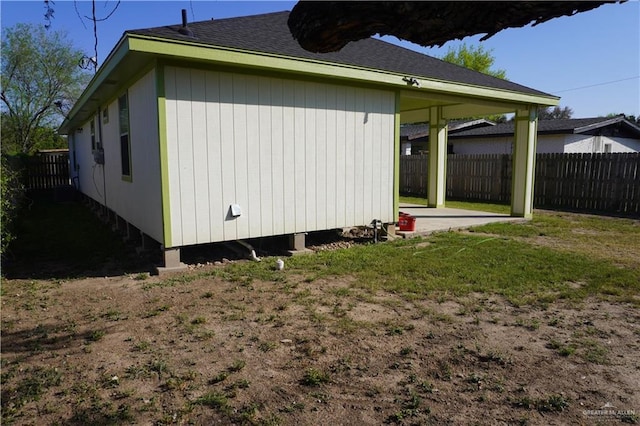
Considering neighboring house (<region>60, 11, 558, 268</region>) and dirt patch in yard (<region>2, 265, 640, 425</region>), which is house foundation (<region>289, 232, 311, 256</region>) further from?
dirt patch in yard (<region>2, 265, 640, 425</region>)

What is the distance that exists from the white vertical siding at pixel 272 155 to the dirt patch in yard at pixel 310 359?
150cm

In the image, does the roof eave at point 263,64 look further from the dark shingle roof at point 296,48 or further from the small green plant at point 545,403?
the small green plant at point 545,403

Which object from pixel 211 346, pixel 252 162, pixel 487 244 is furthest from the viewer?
pixel 487 244

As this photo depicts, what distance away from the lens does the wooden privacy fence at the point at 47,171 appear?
55.8 feet

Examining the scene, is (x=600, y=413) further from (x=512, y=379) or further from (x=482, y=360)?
(x=482, y=360)

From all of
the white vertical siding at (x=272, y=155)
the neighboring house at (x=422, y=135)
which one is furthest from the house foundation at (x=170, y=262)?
the neighboring house at (x=422, y=135)

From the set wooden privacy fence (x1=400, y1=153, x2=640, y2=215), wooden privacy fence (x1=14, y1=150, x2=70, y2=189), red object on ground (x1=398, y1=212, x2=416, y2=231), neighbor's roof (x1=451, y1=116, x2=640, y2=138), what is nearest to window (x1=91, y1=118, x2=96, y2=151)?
wooden privacy fence (x1=14, y1=150, x2=70, y2=189)

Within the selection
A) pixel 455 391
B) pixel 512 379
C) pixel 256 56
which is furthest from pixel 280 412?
pixel 256 56

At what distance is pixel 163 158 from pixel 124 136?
8.84 ft

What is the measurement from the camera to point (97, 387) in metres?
2.73

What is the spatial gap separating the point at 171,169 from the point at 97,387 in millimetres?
3160

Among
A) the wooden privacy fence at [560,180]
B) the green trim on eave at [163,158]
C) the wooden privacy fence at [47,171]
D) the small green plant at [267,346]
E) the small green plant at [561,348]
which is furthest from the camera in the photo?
the wooden privacy fence at [47,171]

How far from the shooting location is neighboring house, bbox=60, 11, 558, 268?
539 centimetres

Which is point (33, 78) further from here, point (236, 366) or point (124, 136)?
point (236, 366)
